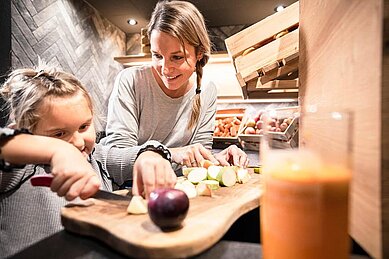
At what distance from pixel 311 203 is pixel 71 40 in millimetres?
3197

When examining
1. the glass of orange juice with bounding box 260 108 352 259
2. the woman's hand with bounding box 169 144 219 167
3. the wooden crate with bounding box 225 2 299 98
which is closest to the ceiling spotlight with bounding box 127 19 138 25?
the wooden crate with bounding box 225 2 299 98

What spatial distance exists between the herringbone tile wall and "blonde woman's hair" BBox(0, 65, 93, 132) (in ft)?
3.83

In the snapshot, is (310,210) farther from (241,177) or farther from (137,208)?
(241,177)

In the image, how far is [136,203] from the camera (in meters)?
0.66

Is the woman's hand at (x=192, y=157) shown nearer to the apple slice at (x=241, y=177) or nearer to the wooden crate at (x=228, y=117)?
the apple slice at (x=241, y=177)

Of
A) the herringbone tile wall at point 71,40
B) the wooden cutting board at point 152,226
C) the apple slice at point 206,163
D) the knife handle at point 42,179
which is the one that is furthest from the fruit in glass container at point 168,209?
the herringbone tile wall at point 71,40

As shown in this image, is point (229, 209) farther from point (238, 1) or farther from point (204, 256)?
point (238, 1)

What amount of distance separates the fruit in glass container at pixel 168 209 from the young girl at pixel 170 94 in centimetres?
73

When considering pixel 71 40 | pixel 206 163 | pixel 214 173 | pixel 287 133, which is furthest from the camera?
pixel 71 40

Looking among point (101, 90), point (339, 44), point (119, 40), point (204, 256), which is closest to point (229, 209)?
point (204, 256)

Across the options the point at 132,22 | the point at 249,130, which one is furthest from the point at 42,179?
the point at 132,22

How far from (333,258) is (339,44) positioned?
1.28 feet

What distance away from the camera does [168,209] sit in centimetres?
55

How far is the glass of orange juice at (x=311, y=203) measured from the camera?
17.4 inches
